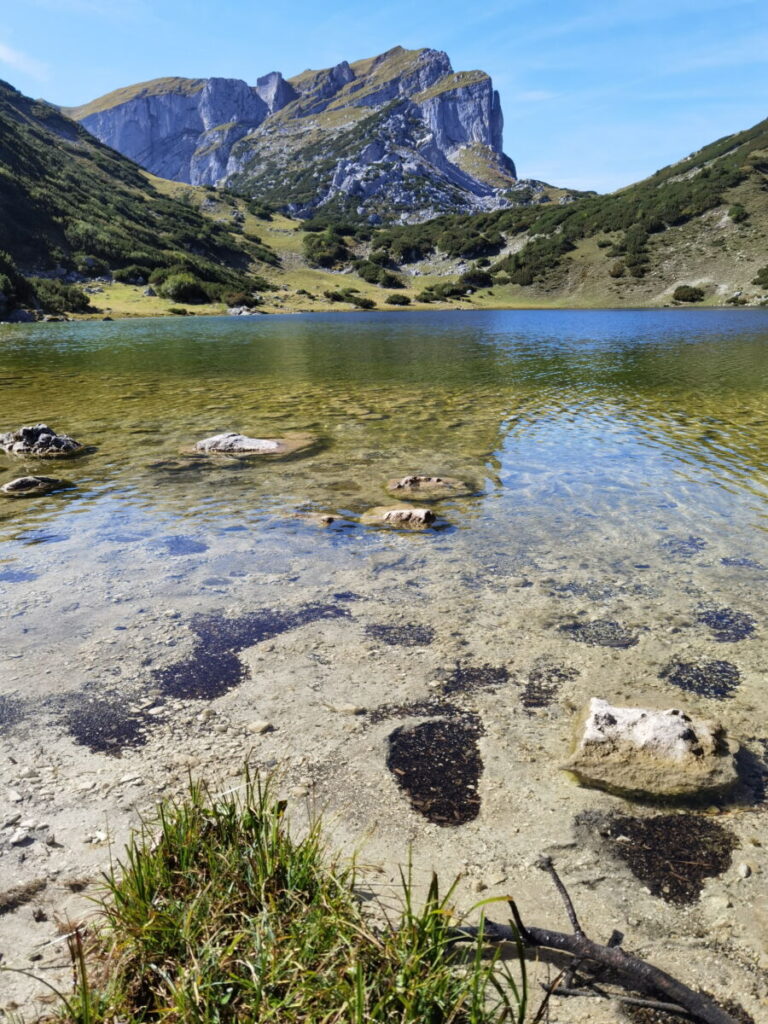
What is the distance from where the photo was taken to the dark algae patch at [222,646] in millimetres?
5938

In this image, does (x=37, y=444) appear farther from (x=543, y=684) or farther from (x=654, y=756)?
(x=654, y=756)

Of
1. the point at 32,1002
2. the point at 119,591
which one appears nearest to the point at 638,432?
the point at 119,591

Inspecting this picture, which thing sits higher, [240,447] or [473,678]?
[240,447]

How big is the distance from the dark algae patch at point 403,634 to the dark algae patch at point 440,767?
1.43 m

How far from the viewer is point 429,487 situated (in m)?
12.7

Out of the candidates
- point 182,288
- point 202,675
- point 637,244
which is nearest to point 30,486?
point 202,675

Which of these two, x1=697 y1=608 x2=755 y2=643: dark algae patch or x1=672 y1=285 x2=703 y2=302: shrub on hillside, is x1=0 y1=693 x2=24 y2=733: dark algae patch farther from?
x1=672 y1=285 x2=703 y2=302: shrub on hillside

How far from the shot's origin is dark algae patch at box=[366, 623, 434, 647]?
22.2ft

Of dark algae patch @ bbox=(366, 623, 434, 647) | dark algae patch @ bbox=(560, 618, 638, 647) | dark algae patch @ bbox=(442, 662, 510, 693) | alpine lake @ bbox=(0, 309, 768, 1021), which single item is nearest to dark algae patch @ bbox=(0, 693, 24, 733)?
alpine lake @ bbox=(0, 309, 768, 1021)

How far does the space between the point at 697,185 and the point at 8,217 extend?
149m

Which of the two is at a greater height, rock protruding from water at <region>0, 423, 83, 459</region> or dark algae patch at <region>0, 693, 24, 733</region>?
rock protruding from water at <region>0, 423, 83, 459</region>

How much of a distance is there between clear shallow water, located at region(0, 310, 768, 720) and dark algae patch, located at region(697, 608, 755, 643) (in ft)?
0.91

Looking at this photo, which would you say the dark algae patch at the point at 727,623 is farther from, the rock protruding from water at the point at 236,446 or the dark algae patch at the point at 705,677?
the rock protruding from water at the point at 236,446

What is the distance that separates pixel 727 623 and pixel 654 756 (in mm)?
3341
